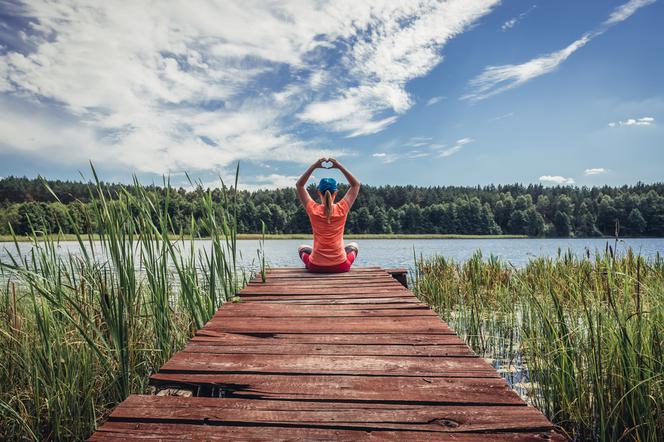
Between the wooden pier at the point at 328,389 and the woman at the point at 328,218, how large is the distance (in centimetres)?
209

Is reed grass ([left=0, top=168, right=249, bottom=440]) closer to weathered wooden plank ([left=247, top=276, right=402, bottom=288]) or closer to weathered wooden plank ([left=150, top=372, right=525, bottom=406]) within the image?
weathered wooden plank ([left=150, top=372, right=525, bottom=406])

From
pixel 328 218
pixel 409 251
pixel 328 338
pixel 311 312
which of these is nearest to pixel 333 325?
pixel 328 338

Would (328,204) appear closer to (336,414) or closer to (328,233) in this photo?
(328,233)

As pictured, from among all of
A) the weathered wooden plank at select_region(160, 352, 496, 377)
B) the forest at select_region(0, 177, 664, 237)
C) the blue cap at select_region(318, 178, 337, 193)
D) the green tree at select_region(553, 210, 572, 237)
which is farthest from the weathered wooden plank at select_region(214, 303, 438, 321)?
the green tree at select_region(553, 210, 572, 237)

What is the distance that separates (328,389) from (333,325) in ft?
3.36

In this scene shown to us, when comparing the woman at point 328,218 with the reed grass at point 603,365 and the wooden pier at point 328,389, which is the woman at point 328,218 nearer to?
the wooden pier at point 328,389

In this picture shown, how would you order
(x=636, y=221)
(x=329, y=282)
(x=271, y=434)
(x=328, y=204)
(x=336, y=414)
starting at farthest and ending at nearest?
(x=636, y=221) < (x=328, y=204) < (x=329, y=282) < (x=336, y=414) < (x=271, y=434)

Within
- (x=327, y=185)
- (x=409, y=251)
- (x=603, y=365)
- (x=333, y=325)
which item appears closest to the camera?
(x=603, y=365)

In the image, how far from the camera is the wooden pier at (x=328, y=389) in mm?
1359

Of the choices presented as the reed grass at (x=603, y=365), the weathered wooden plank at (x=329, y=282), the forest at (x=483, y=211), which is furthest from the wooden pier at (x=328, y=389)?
the forest at (x=483, y=211)

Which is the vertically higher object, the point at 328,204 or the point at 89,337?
the point at 328,204

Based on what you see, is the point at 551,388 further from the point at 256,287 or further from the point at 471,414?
the point at 256,287

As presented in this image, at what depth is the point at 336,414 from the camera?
1464 mm

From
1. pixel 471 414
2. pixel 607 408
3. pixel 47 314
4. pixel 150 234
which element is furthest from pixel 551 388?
pixel 47 314
